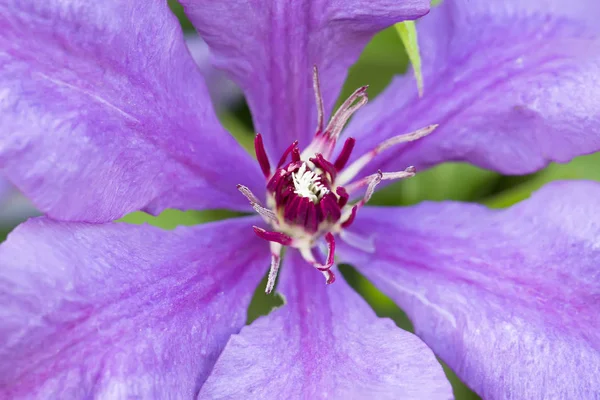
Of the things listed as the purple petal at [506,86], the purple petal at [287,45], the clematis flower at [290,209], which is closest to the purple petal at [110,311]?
the clematis flower at [290,209]

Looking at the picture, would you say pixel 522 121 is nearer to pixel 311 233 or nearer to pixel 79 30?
pixel 311 233

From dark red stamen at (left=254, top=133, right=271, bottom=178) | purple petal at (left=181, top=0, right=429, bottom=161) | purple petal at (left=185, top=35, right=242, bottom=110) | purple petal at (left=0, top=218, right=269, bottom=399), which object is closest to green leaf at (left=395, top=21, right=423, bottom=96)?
purple petal at (left=181, top=0, right=429, bottom=161)

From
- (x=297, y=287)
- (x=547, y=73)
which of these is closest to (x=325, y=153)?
(x=297, y=287)

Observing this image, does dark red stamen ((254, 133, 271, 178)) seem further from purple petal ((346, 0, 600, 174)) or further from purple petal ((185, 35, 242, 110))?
purple petal ((185, 35, 242, 110))

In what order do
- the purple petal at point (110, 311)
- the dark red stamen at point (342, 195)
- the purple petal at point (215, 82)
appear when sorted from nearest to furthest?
the purple petal at point (110, 311)
the dark red stamen at point (342, 195)
the purple petal at point (215, 82)

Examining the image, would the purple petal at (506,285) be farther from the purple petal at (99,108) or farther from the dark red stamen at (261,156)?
the purple petal at (99,108)

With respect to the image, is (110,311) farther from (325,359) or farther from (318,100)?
(318,100)

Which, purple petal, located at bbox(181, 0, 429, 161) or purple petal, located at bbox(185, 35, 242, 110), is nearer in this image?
purple petal, located at bbox(181, 0, 429, 161)
